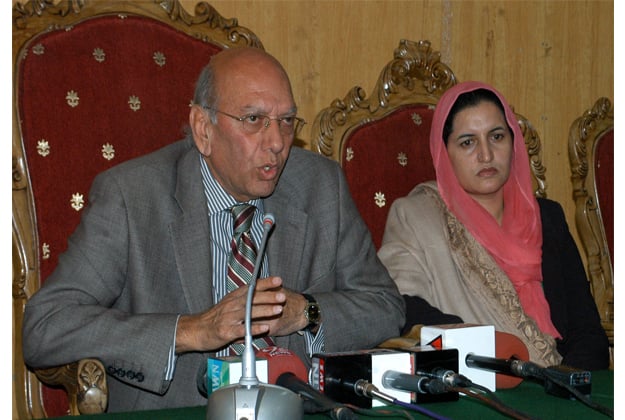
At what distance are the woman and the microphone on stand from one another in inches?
50.9

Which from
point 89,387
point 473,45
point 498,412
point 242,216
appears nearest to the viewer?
point 498,412

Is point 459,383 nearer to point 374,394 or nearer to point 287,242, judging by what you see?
point 374,394

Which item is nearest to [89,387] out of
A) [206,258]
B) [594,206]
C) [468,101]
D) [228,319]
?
[228,319]

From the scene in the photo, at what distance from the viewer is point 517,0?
3541 millimetres

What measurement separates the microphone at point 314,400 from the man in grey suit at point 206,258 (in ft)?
1.09

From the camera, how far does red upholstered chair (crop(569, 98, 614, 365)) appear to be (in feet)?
10.1

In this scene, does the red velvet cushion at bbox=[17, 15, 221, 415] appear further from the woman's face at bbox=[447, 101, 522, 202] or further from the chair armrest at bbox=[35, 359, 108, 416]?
the woman's face at bbox=[447, 101, 522, 202]

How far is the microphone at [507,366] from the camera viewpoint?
1454mm

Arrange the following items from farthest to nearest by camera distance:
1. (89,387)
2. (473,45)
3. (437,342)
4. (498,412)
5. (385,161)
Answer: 1. (473,45)
2. (385,161)
3. (89,387)
4. (437,342)
5. (498,412)

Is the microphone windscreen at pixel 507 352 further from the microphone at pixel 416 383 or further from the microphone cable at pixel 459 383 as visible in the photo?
the microphone at pixel 416 383

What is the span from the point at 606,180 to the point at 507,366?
6.19ft

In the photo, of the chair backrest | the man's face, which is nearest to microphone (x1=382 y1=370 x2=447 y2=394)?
the man's face

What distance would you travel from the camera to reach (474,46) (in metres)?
3.43

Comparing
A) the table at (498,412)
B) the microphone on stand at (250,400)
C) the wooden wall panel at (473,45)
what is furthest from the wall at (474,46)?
the microphone on stand at (250,400)
